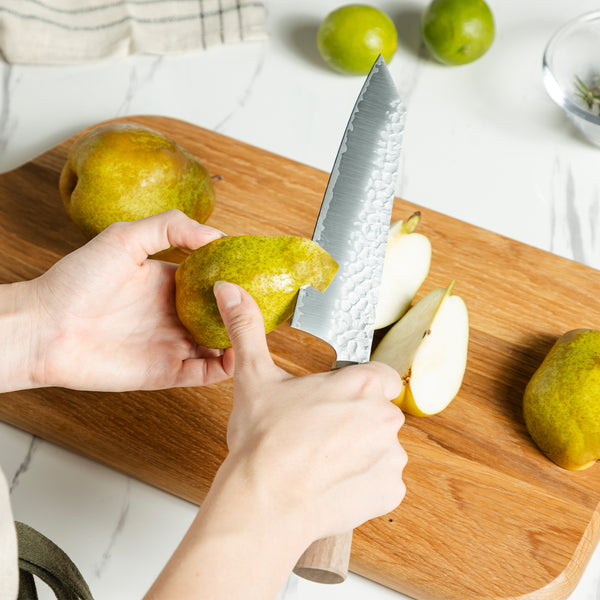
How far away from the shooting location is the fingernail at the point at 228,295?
3.38ft

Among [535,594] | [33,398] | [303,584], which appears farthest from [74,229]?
[535,594]

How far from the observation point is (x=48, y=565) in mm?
1098

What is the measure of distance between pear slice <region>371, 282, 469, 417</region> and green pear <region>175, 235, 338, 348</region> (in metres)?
0.25

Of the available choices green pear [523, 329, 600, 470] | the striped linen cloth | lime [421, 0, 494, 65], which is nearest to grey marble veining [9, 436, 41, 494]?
green pear [523, 329, 600, 470]

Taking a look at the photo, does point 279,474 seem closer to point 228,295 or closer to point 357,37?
point 228,295

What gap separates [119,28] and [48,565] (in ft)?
4.89

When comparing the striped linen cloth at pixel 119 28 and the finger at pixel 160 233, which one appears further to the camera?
the striped linen cloth at pixel 119 28

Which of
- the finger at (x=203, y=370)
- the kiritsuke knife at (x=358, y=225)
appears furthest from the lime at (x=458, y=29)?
the finger at (x=203, y=370)

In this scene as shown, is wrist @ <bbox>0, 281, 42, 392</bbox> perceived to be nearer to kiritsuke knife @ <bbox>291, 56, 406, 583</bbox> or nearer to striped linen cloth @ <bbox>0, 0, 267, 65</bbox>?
kiritsuke knife @ <bbox>291, 56, 406, 583</bbox>

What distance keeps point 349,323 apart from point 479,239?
0.55 metres

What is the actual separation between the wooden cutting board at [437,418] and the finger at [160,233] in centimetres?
32

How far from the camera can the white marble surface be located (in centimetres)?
179

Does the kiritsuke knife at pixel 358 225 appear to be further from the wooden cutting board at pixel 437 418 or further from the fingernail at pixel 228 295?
the wooden cutting board at pixel 437 418

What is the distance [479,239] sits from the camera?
156 centimetres
